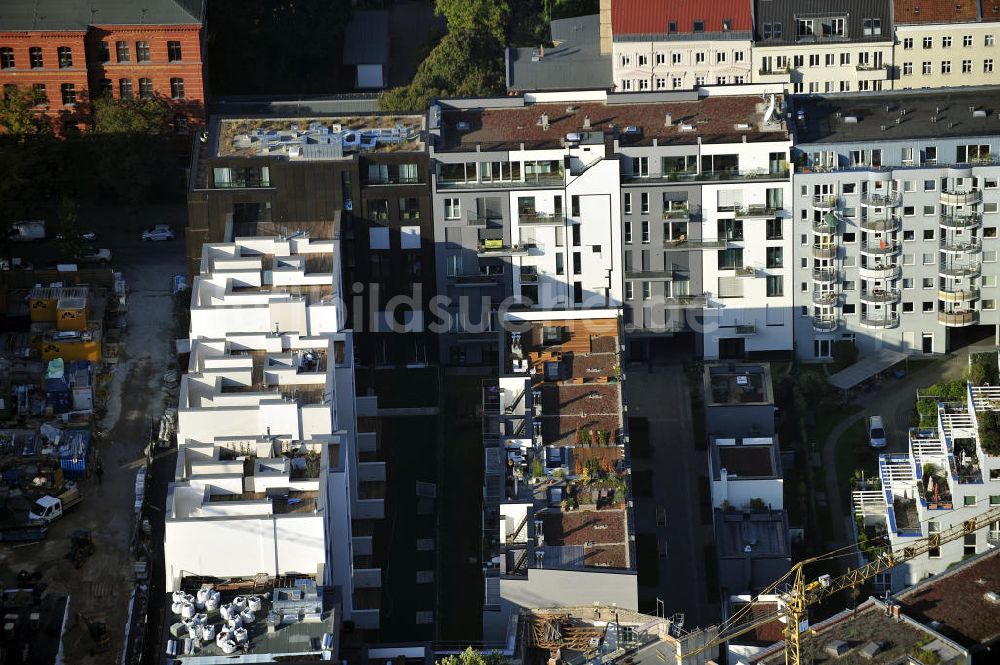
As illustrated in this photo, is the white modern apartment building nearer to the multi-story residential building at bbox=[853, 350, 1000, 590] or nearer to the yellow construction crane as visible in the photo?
the yellow construction crane

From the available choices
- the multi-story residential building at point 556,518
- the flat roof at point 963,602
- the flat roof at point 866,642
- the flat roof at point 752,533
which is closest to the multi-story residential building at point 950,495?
the flat roof at point 963,602

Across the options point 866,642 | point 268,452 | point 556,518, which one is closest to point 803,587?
point 866,642

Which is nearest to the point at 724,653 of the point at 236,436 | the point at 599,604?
the point at 599,604

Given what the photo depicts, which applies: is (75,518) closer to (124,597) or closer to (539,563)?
(124,597)

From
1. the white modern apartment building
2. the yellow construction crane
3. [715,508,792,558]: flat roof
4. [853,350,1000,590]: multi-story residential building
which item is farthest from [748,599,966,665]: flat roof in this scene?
the white modern apartment building

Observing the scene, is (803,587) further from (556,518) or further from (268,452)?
(268,452)
